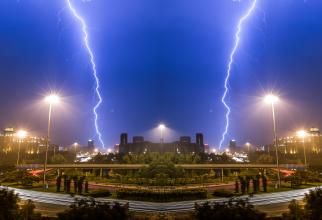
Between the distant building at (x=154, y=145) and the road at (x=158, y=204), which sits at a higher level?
the distant building at (x=154, y=145)

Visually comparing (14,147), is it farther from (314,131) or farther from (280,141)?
(280,141)

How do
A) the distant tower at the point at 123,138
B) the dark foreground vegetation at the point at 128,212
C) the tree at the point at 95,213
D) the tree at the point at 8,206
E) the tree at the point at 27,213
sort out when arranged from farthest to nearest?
1. the distant tower at the point at 123,138
2. the tree at the point at 27,213
3. the tree at the point at 8,206
4. the dark foreground vegetation at the point at 128,212
5. the tree at the point at 95,213

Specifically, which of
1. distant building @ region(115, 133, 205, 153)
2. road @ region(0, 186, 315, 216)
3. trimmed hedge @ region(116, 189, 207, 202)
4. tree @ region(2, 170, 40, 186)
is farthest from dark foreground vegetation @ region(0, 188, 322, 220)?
distant building @ region(115, 133, 205, 153)

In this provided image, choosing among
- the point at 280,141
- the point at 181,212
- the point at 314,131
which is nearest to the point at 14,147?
the point at 181,212

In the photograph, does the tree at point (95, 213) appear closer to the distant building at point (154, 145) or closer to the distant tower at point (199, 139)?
the distant building at point (154, 145)

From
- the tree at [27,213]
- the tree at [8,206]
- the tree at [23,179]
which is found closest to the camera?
the tree at [8,206]

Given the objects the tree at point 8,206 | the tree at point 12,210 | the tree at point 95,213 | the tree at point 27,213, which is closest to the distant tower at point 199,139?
the tree at point 8,206

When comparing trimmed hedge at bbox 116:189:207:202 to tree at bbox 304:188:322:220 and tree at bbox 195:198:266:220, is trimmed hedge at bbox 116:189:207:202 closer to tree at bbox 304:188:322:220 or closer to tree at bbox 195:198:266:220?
tree at bbox 195:198:266:220

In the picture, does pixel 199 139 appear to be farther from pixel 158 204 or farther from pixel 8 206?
pixel 8 206
